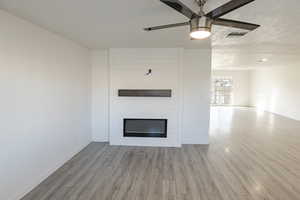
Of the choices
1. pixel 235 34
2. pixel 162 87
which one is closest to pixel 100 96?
pixel 162 87

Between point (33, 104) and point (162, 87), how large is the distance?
114 inches

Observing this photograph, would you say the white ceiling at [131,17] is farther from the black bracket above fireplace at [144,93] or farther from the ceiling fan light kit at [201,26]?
the black bracket above fireplace at [144,93]

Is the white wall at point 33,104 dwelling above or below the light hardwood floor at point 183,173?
above

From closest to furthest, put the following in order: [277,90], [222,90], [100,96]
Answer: [100,96] → [277,90] → [222,90]

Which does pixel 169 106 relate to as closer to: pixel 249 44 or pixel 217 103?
pixel 249 44

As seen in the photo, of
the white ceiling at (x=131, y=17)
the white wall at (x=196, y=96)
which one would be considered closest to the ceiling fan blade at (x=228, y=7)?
the white ceiling at (x=131, y=17)

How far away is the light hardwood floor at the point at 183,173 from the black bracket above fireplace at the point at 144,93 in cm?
131

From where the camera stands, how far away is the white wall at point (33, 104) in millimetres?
2508

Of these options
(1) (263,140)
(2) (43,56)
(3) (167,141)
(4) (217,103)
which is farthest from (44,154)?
(4) (217,103)

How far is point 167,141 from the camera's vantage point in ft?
16.5

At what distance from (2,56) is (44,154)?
5.50 feet

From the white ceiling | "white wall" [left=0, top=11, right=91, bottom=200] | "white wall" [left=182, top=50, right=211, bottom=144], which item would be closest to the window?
"white wall" [left=182, top=50, right=211, bottom=144]

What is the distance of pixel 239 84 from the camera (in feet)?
43.5

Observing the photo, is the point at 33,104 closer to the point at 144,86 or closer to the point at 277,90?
the point at 144,86
